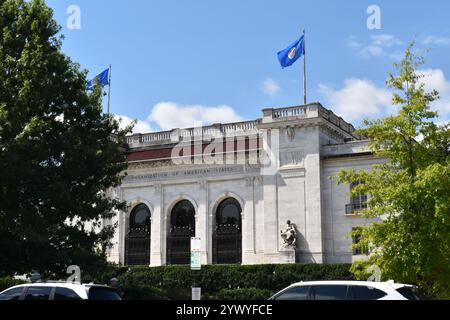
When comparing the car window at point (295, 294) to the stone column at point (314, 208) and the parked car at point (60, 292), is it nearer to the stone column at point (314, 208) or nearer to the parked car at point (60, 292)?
the parked car at point (60, 292)

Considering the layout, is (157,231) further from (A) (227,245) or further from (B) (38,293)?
(B) (38,293)

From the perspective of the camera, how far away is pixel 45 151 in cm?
2444

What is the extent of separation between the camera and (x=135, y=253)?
1996 inches

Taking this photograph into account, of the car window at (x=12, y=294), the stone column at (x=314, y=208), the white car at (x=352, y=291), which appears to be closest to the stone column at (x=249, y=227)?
the stone column at (x=314, y=208)

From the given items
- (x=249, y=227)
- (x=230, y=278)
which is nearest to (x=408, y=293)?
(x=230, y=278)

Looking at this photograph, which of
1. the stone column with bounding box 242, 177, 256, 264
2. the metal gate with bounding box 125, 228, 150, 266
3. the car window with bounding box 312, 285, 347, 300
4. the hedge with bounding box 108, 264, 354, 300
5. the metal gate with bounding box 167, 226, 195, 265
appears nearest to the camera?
the car window with bounding box 312, 285, 347, 300

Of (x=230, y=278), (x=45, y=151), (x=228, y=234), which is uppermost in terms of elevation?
(x=45, y=151)

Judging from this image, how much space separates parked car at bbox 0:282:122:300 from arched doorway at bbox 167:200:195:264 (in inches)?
1338

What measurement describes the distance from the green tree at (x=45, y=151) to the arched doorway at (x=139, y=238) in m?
23.0

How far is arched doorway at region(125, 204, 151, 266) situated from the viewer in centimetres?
5041

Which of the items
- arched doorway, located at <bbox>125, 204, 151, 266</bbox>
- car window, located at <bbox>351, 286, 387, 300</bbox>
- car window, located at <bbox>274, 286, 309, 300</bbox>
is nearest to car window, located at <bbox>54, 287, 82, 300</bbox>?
car window, located at <bbox>274, 286, 309, 300</bbox>

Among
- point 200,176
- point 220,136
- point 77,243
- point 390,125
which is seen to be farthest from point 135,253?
point 390,125

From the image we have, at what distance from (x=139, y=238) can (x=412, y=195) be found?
33453 mm

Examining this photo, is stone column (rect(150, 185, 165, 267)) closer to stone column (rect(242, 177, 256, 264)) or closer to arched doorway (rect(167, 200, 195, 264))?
arched doorway (rect(167, 200, 195, 264))
